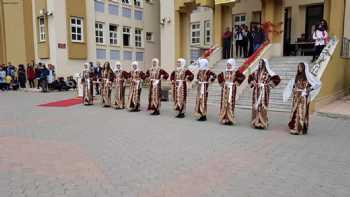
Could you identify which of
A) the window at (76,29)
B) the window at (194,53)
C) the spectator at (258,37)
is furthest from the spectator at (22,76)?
the spectator at (258,37)

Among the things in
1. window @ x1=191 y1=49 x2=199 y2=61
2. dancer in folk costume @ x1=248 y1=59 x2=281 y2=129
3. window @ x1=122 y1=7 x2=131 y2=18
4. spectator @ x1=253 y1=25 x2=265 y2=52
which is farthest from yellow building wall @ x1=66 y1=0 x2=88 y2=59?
dancer in folk costume @ x1=248 y1=59 x2=281 y2=129

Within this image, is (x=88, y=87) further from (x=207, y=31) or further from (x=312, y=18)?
(x=207, y=31)

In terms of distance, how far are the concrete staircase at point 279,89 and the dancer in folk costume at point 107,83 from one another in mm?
5113

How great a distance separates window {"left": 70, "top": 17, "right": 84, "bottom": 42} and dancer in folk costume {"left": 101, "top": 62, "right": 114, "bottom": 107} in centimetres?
998

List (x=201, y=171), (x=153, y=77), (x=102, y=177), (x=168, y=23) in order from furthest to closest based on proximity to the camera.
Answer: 1. (x=168, y=23)
2. (x=153, y=77)
3. (x=201, y=171)
4. (x=102, y=177)

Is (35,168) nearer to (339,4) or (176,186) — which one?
(176,186)

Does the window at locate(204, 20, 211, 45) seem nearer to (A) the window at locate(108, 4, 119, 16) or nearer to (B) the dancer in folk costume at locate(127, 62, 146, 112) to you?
(A) the window at locate(108, 4, 119, 16)

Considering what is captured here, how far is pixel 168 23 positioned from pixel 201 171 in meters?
16.8

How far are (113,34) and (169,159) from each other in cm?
2019

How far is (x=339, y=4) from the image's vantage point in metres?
13.2

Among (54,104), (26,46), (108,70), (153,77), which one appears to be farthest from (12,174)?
(26,46)

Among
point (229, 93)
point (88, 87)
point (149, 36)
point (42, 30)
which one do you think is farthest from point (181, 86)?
point (149, 36)

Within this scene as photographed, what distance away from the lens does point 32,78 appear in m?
20.0

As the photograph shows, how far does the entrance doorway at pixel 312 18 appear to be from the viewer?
709 inches
